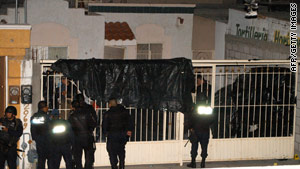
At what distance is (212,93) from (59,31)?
686 centimetres

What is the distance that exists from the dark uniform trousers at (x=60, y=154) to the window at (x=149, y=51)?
34.5 feet

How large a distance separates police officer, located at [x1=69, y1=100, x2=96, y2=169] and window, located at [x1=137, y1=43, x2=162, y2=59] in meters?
9.97

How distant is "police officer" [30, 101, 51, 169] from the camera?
13.0 metres

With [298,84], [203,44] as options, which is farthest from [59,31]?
[298,84]

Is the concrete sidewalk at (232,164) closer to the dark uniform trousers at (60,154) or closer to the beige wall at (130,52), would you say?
the dark uniform trousers at (60,154)

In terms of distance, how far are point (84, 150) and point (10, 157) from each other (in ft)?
4.82

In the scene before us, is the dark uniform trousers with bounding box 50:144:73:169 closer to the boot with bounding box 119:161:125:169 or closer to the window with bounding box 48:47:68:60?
the boot with bounding box 119:161:125:169

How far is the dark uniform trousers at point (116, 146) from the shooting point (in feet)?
44.2

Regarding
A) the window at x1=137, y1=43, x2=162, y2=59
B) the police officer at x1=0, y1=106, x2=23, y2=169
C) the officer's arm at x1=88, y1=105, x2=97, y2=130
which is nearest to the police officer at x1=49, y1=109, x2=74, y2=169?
the officer's arm at x1=88, y1=105, x2=97, y2=130

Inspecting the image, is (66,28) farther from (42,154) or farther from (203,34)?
(42,154)

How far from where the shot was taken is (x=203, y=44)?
24312mm

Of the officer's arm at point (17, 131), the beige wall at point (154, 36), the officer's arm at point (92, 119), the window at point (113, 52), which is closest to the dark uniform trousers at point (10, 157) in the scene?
the officer's arm at point (17, 131)

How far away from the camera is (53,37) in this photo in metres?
20.3

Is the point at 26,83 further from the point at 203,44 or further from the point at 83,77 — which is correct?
the point at 203,44
